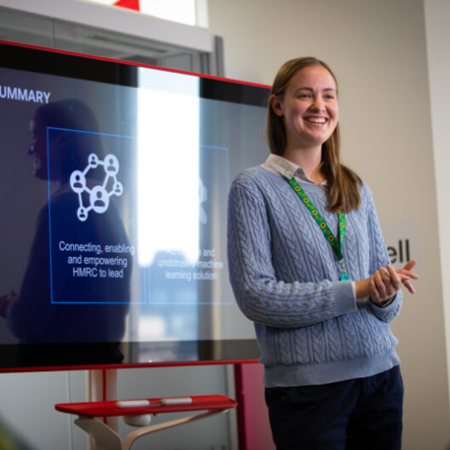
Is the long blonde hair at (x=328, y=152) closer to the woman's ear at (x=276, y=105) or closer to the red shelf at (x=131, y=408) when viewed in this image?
the woman's ear at (x=276, y=105)

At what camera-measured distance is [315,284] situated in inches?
56.8

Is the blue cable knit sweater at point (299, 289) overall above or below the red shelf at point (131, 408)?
above

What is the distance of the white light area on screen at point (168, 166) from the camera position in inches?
105

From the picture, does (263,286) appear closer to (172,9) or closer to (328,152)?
(328,152)

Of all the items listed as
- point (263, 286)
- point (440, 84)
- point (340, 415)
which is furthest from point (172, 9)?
point (340, 415)

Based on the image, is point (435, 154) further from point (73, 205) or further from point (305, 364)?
point (305, 364)

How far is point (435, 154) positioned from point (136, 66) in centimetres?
157

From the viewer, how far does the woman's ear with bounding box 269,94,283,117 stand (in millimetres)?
1690

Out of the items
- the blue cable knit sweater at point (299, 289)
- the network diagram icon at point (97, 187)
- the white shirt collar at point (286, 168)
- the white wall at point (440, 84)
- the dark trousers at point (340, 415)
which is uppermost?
the white wall at point (440, 84)

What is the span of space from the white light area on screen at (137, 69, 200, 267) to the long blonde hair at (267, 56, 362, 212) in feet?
3.46

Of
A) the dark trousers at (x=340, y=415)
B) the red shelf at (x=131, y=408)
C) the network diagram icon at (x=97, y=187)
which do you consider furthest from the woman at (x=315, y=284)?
the network diagram icon at (x=97, y=187)

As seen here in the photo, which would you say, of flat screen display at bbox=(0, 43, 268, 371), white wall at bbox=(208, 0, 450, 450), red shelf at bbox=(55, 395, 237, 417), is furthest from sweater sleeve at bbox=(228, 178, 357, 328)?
white wall at bbox=(208, 0, 450, 450)

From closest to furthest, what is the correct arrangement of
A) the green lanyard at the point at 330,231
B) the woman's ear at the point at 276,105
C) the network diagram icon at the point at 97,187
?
the green lanyard at the point at 330,231 < the woman's ear at the point at 276,105 < the network diagram icon at the point at 97,187

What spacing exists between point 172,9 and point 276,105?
213 centimetres
